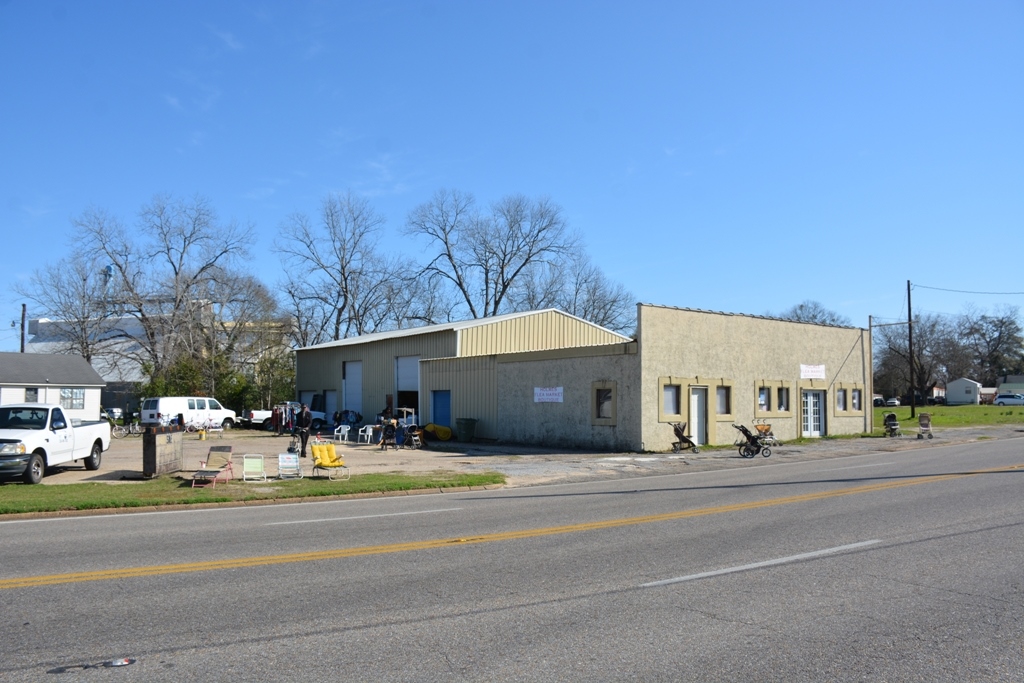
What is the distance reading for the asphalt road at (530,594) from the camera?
526 centimetres

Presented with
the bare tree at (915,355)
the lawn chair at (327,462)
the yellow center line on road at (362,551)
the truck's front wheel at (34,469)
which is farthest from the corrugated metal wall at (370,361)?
the bare tree at (915,355)

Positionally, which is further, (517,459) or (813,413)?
(813,413)

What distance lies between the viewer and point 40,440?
17.5m

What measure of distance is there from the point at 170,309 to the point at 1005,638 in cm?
5548

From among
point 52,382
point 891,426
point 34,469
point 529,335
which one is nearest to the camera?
point 34,469

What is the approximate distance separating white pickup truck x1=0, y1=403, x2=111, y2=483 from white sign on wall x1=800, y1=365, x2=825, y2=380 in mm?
25970

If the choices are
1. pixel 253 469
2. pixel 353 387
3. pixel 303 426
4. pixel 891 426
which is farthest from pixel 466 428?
pixel 891 426

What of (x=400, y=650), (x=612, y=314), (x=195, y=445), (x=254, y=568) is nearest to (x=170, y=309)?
(x=195, y=445)

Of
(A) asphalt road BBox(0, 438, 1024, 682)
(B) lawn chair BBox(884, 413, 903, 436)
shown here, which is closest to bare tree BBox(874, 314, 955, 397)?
(B) lawn chair BBox(884, 413, 903, 436)

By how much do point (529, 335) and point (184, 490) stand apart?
2474 cm

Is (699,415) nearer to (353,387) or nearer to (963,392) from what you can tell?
(353,387)

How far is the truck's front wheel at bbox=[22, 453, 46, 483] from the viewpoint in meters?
17.0

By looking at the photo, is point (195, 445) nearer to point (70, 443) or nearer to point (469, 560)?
point (70, 443)

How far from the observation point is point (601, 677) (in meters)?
4.98
